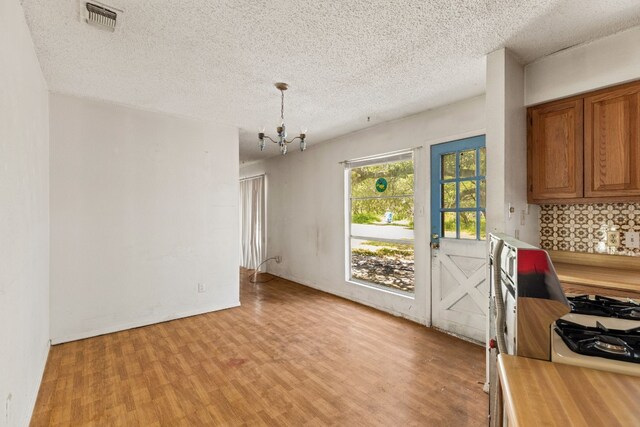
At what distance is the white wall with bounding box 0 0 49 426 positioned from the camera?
149 centimetres

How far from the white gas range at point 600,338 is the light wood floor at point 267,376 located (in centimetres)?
104

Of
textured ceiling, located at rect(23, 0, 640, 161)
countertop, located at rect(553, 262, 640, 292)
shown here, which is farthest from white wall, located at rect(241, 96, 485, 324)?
countertop, located at rect(553, 262, 640, 292)

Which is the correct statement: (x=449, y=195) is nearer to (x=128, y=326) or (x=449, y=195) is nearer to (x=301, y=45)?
(x=301, y=45)

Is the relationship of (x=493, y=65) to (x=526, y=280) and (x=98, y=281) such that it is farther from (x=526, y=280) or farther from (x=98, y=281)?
(x=98, y=281)

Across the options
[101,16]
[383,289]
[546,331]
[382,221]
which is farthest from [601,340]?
[382,221]

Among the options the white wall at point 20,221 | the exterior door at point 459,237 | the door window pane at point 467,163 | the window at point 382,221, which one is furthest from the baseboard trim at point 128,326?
the door window pane at point 467,163

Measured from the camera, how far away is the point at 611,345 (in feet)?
3.40

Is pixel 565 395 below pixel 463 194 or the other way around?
below

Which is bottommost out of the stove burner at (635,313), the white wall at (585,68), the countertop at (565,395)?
the countertop at (565,395)

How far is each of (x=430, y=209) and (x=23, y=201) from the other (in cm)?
359

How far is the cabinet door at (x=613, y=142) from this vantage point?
2.04 metres

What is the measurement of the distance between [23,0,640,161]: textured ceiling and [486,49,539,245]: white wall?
0.57 feet

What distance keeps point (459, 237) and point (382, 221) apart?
1291 millimetres

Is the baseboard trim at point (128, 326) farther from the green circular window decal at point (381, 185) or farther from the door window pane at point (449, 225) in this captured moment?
the door window pane at point (449, 225)
